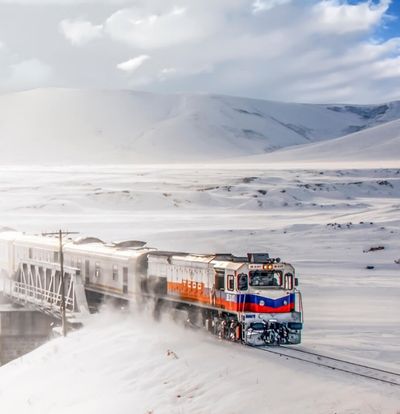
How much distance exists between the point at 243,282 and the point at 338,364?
16.1 feet

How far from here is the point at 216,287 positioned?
32188 mm

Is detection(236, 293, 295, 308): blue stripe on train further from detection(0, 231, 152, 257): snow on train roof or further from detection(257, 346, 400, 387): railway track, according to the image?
detection(0, 231, 152, 257): snow on train roof

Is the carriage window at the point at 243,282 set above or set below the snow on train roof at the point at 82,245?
below

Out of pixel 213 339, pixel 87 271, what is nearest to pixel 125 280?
pixel 87 271

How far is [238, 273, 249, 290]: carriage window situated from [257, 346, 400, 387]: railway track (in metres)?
2.24


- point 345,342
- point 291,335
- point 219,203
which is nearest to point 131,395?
point 291,335

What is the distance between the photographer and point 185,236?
78188 millimetres

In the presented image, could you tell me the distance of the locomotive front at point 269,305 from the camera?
101 ft

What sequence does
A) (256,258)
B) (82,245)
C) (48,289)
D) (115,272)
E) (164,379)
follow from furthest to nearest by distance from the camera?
(48,289) → (82,245) → (115,272) → (256,258) → (164,379)

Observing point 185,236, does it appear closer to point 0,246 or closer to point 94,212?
point 0,246

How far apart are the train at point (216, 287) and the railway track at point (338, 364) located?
953 mm

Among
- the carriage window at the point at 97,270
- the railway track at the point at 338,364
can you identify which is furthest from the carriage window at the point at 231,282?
the carriage window at the point at 97,270

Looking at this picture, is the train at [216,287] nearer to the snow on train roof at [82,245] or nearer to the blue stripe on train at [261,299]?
the blue stripe on train at [261,299]

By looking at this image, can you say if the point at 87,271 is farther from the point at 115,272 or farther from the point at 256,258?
the point at 256,258
